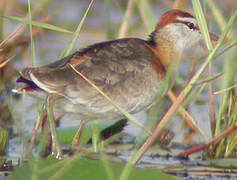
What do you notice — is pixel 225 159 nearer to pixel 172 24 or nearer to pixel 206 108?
pixel 172 24

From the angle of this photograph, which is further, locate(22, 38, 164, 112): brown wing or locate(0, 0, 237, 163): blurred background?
locate(0, 0, 237, 163): blurred background

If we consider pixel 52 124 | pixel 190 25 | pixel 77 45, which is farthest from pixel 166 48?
pixel 77 45

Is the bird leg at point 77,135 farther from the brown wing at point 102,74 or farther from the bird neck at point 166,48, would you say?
the bird neck at point 166,48

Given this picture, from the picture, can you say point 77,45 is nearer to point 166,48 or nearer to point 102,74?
point 166,48

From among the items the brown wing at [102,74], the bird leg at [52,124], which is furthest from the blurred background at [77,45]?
the brown wing at [102,74]

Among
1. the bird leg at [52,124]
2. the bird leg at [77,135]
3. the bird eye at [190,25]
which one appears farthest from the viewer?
the bird eye at [190,25]

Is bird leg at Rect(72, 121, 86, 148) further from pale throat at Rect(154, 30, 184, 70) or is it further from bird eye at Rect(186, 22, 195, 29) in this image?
bird eye at Rect(186, 22, 195, 29)

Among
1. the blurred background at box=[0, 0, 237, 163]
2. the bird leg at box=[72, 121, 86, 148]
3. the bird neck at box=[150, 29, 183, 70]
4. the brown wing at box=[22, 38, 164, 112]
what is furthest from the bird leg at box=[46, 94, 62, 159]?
the bird neck at box=[150, 29, 183, 70]

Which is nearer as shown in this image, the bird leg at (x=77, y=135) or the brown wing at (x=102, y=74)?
the brown wing at (x=102, y=74)

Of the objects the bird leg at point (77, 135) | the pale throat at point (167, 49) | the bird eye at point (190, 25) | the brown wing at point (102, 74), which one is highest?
the bird eye at point (190, 25)

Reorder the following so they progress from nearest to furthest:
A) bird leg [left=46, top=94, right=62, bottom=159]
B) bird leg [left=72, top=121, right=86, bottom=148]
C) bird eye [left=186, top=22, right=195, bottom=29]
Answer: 1. bird leg [left=46, top=94, right=62, bottom=159]
2. bird leg [left=72, top=121, right=86, bottom=148]
3. bird eye [left=186, top=22, right=195, bottom=29]

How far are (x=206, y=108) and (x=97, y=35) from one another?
7.65 feet

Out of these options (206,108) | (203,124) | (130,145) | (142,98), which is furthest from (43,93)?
(206,108)

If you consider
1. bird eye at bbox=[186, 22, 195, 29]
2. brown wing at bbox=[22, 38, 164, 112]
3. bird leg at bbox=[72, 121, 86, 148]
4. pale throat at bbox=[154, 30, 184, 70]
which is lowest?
Result: bird leg at bbox=[72, 121, 86, 148]
